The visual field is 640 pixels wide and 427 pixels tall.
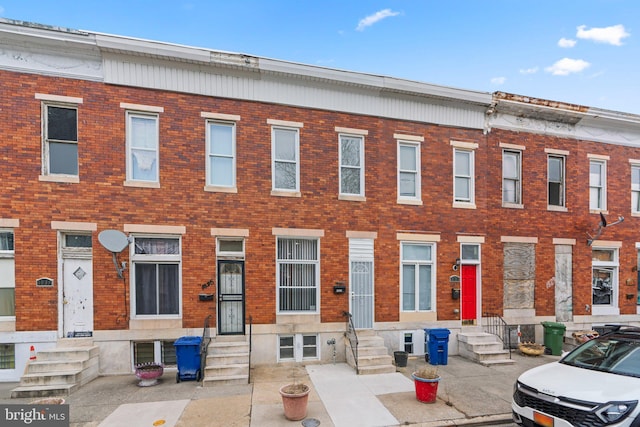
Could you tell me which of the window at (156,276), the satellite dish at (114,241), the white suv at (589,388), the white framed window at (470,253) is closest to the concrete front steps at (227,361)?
the window at (156,276)

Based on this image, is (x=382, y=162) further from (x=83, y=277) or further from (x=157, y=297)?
(x=83, y=277)

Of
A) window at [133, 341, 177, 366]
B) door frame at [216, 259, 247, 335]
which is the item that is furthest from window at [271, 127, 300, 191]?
window at [133, 341, 177, 366]

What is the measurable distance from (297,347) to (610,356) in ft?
22.3

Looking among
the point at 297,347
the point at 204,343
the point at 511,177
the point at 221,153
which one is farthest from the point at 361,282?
the point at 511,177

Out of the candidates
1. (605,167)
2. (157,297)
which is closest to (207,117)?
(157,297)

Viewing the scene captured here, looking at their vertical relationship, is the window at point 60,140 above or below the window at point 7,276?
above

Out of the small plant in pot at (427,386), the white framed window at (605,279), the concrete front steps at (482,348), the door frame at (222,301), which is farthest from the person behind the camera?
the white framed window at (605,279)

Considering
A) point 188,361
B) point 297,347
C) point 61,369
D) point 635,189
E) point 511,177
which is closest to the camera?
point 61,369

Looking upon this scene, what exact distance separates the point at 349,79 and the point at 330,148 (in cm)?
212

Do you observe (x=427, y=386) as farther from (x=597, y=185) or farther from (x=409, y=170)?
(x=597, y=185)

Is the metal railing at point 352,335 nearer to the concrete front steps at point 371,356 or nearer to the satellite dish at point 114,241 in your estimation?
the concrete front steps at point 371,356

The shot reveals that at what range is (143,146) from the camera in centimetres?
878

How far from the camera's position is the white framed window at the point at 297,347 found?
9117 millimetres

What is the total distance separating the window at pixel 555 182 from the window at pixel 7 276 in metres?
16.4
